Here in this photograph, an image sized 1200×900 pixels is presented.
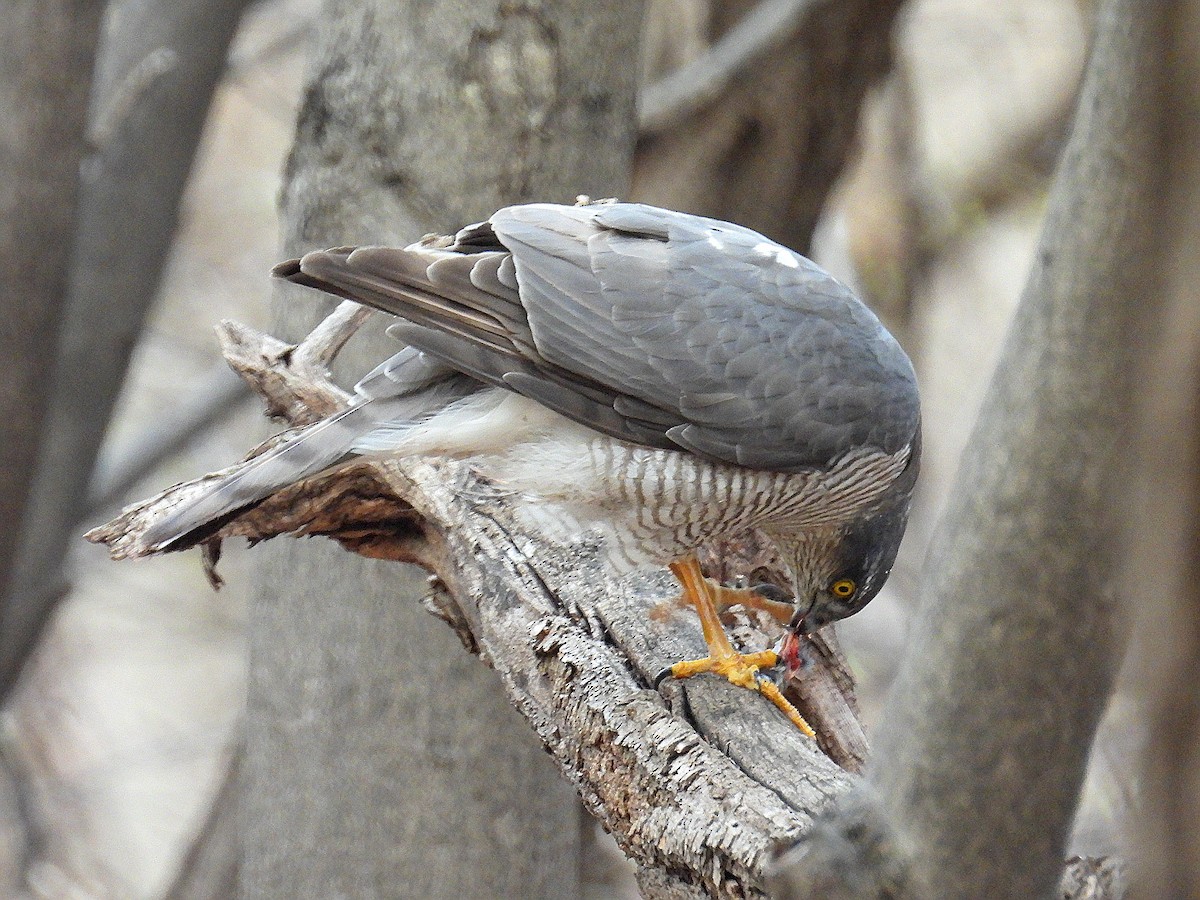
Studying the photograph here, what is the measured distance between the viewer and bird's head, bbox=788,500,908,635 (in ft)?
9.60

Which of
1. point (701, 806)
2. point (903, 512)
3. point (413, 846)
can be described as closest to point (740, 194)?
point (903, 512)

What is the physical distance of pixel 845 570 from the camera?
2.92 metres

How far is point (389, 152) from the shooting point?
132 inches

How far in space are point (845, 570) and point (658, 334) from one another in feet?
2.30

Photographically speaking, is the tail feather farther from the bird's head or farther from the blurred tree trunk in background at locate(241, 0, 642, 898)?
the bird's head

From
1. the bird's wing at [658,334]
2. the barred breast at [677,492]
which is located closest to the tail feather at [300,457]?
the bird's wing at [658,334]

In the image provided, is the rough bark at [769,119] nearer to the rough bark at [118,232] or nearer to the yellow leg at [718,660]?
the rough bark at [118,232]

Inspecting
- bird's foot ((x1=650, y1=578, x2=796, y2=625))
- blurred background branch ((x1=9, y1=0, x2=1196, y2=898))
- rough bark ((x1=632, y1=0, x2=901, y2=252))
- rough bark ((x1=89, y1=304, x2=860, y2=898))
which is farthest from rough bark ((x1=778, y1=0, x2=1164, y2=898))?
rough bark ((x1=632, y1=0, x2=901, y2=252))

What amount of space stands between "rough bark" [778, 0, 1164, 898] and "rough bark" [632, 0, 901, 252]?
12.8 feet

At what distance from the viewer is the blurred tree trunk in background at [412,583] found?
10.9 ft

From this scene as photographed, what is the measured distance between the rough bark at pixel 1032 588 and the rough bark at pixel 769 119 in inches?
153

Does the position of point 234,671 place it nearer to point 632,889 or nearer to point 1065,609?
point 632,889

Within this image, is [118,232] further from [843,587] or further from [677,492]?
[843,587]

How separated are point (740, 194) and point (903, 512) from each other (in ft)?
7.30
